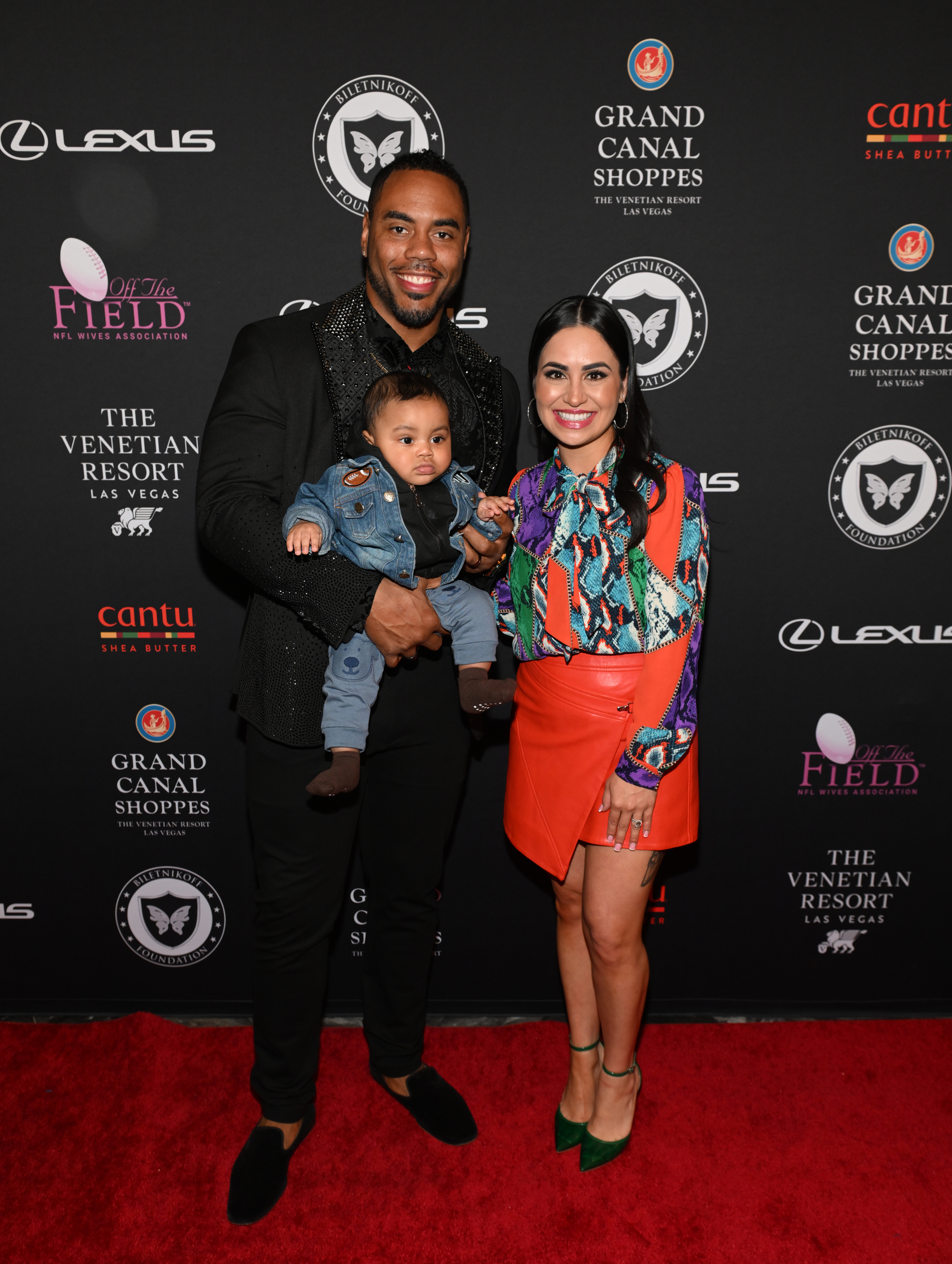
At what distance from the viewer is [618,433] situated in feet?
6.84

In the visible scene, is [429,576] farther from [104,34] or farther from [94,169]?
[104,34]

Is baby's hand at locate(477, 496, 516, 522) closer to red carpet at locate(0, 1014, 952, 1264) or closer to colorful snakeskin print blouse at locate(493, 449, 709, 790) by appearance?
colorful snakeskin print blouse at locate(493, 449, 709, 790)

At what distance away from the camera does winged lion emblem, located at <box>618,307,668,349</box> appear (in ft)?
8.34

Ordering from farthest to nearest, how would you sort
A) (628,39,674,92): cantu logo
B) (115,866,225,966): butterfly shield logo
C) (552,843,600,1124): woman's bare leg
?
(115,866,225,966): butterfly shield logo < (628,39,674,92): cantu logo < (552,843,600,1124): woman's bare leg

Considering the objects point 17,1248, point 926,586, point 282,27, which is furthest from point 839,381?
point 17,1248

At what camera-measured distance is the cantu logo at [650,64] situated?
2381 mm

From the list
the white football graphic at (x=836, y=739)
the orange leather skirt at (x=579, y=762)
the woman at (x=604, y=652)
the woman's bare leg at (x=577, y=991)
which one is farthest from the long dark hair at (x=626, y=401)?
the white football graphic at (x=836, y=739)

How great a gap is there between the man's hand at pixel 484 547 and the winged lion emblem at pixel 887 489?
1263 mm

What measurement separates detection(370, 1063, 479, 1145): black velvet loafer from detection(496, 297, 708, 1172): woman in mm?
343

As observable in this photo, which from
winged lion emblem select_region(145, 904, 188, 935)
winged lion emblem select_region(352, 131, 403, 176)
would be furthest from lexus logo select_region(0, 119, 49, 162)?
winged lion emblem select_region(145, 904, 188, 935)

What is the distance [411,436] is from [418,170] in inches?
26.7

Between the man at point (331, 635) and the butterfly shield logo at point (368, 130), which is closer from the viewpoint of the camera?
the man at point (331, 635)

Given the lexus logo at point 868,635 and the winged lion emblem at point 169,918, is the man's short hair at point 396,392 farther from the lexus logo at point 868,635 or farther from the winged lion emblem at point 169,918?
the winged lion emblem at point 169,918

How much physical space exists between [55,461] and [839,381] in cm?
243
